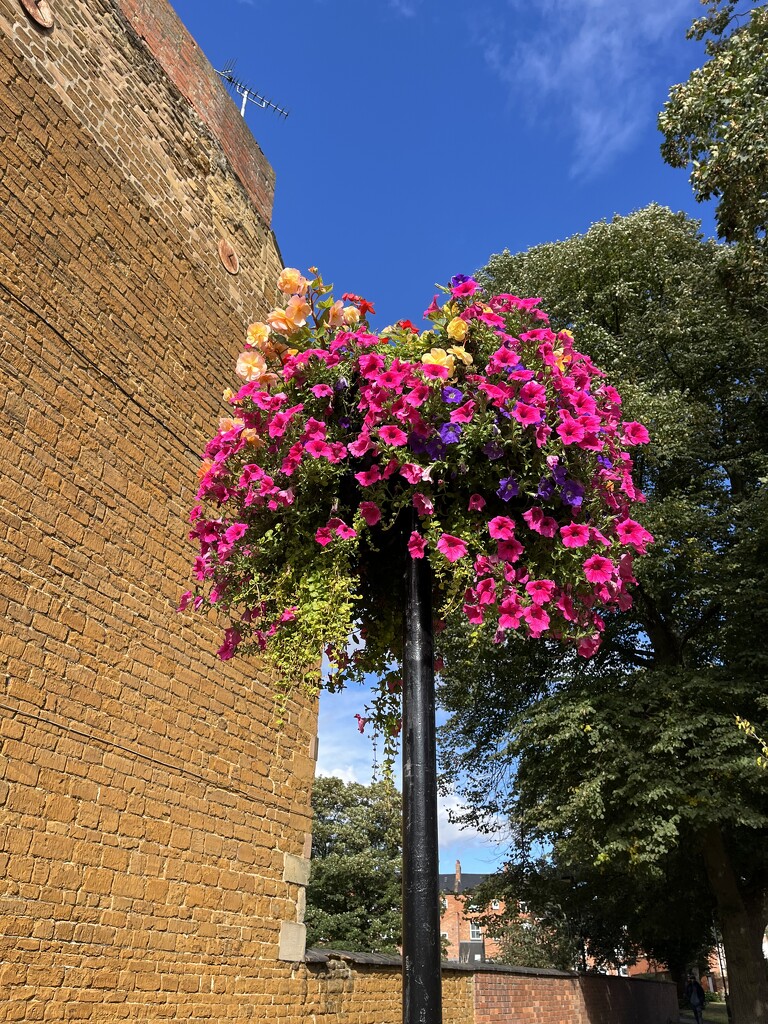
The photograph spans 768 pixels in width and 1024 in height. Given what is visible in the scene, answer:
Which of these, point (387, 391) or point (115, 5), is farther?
point (115, 5)

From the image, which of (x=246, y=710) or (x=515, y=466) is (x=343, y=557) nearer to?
(x=515, y=466)

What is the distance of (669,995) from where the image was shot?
22.7 metres

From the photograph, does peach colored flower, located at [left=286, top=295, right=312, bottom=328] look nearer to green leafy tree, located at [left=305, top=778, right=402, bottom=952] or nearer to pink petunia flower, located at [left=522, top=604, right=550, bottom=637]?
pink petunia flower, located at [left=522, top=604, right=550, bottom=637]

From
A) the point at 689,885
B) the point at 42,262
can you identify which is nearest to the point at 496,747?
the point at 689,885

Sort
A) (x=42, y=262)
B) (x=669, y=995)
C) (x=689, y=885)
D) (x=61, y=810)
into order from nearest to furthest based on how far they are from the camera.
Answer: (x=61, y=810) → (x=42, y=262) → (x=689, y=885) → (x=669, y=995)

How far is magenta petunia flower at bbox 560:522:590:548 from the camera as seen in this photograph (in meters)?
2.70

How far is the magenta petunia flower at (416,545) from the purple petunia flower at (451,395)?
0.45m

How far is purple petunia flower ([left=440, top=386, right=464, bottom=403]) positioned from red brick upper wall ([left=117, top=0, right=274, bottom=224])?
6981 millimetres

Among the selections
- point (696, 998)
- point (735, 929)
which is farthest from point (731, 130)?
point (696, 998)

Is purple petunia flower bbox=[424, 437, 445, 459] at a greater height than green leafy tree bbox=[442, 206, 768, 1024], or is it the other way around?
green leafy tree bbox=[442, 206, 768, 1024]

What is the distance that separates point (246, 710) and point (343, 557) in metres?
5.21

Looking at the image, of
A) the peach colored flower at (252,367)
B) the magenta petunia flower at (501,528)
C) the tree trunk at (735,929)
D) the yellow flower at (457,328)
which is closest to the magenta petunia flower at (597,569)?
the magenta petunia flower at (501,528)

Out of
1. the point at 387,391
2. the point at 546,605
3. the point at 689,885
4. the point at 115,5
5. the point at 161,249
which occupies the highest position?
the point at 115,5

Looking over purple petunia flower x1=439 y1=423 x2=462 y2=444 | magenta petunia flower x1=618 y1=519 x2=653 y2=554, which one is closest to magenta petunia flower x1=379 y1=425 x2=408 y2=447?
purple petunia flower x1=439 y1=423 x2=462 y2=444
